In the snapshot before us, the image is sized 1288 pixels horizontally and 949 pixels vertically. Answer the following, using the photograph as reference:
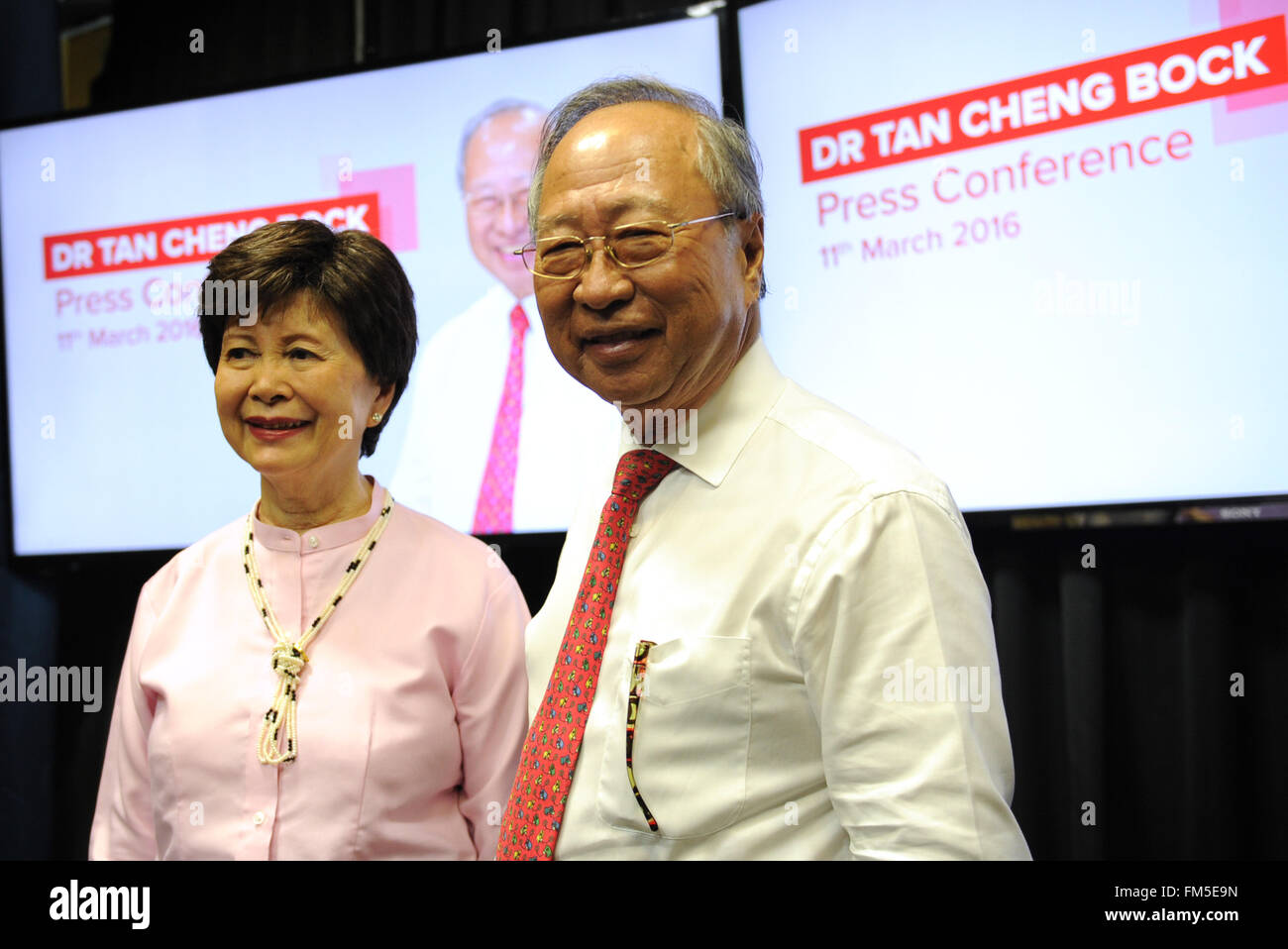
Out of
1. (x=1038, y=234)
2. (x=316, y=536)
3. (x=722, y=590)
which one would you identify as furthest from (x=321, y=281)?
(x=1038, y=234)

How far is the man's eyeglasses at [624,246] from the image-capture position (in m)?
1.26

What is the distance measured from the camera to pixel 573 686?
51.4 inches

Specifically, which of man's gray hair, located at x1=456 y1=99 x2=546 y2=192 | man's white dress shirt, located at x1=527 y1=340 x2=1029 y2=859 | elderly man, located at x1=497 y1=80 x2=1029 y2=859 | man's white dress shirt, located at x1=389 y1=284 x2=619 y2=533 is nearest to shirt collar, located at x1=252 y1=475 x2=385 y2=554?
→ elderly man, located at x1=497 y1=80 x2=1029 y2=859

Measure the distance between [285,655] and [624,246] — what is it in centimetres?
72

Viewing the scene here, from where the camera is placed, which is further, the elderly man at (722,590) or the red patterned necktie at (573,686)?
the red patterned necktie at (573,686)

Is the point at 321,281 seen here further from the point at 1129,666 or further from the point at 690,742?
the point at 1129,666

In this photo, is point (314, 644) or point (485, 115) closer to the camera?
point (314, 644)

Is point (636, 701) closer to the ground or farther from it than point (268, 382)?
closer to the ground

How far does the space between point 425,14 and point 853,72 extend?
129 cm

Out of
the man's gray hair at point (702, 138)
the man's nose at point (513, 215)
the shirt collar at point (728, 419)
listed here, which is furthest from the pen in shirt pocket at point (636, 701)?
the man's nose at point (513, 215)

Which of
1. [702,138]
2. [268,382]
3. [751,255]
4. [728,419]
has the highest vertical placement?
[702,138]

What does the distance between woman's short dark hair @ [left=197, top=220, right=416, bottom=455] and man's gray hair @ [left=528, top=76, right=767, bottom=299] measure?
0.92 ft

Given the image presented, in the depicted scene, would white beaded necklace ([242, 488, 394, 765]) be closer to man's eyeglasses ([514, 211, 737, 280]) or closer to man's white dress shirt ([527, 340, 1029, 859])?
man's white dress shirt ([527, 340, 1029, 859])

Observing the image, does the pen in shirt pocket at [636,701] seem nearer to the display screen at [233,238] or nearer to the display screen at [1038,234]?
the display screen at [1038,234]
